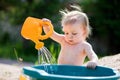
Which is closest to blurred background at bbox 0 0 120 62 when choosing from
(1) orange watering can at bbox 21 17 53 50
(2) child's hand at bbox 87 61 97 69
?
(1) orange watering can at bbox 21 17 53 50

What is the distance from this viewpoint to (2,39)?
1249 centimetres

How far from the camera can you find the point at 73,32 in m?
3.18

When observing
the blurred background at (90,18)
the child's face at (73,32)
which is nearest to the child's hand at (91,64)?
the child's face at (73,32)

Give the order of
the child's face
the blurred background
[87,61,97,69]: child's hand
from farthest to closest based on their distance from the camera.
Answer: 1. the blurred background
2. the child's face
3. [87,61,97,69]: child's hand

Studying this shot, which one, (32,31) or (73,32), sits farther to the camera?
(73,32)

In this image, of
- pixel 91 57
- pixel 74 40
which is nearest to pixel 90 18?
pixel 74 40

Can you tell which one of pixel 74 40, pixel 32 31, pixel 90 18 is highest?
pixel 32 31

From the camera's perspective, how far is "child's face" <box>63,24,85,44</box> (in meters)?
3.17

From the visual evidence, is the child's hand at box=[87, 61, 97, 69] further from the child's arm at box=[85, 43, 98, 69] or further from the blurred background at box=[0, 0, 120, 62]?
the blurred background at box=[0, 0, 120, 62]

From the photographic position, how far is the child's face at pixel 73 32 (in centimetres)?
317

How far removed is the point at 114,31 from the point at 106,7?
0.65 metres

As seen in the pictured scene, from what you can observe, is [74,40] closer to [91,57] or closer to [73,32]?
[73,32]

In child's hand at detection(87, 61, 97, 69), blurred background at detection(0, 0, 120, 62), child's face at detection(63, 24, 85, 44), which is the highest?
child's face at detection(63, 24, 85, 44)

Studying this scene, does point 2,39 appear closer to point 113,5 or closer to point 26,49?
point 26,49
